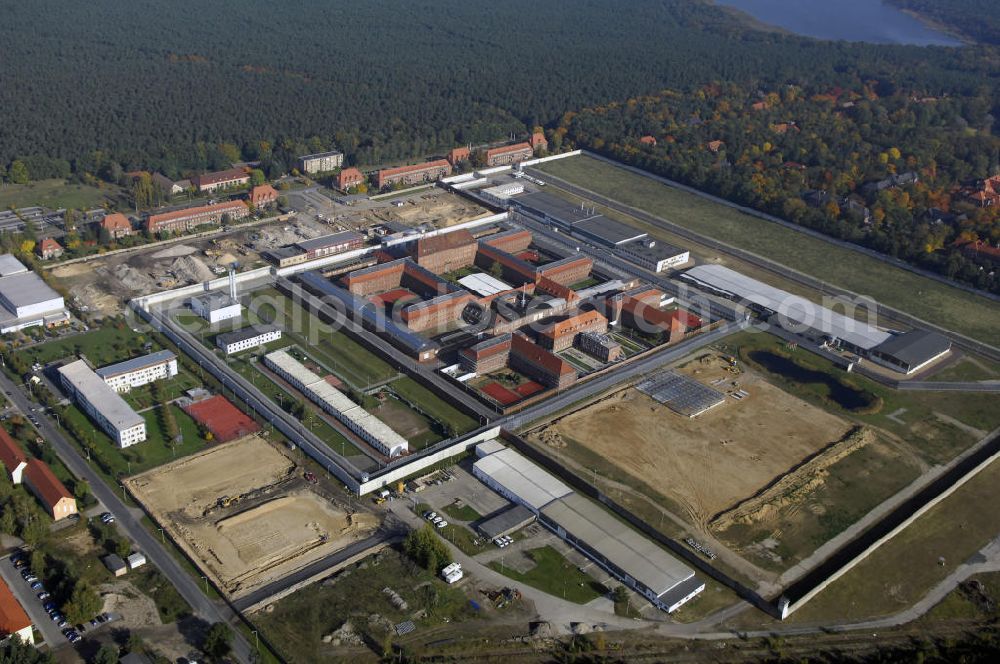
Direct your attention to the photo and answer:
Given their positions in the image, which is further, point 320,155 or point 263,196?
point 320,155

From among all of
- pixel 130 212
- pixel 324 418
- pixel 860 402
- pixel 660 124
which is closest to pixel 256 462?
pixel 324 418

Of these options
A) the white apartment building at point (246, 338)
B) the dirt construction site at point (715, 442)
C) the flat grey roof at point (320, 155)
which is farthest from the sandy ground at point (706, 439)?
the flat grey roof at point (320, 155)

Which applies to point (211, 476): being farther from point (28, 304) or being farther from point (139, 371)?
point (28, 304)

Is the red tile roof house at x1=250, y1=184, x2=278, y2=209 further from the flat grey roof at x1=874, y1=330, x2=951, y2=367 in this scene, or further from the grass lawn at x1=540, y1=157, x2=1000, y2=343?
the flat grey roof at x1=874, y1=330, x2=951, y2=367

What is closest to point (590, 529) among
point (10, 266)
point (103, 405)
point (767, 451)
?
point (767, 451)

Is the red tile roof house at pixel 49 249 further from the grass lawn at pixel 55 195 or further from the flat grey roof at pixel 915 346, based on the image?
the flat grey roof at pixel 915 346
